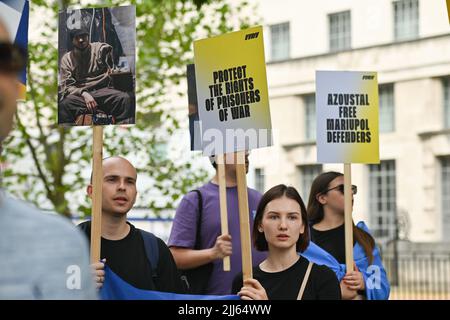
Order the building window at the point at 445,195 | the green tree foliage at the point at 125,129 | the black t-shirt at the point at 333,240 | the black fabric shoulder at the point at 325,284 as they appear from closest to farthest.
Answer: the black fabric shoulder at the point at 325,284 → the black t-shirt at the point at 333,240 → the green tree foliage at the point at 125,129 → the building window at the point at 445,195

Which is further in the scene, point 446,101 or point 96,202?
point 446,101

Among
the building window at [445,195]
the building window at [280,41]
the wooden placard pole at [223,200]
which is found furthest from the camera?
the building window at [280,41]

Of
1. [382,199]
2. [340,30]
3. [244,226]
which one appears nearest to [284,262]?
[244,226]

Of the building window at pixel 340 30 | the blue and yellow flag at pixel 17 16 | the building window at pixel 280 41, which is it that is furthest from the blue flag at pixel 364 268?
the building window at pixel 280 41

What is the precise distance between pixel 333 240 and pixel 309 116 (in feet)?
98.2

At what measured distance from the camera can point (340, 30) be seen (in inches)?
1359

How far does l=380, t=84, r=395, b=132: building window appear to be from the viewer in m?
32.9

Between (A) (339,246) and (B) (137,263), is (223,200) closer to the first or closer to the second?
(B) (137,263)

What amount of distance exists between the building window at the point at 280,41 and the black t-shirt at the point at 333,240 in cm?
3064

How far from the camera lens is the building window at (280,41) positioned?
3616cm

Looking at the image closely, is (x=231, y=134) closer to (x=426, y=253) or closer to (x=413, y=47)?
(x=426, y=253)

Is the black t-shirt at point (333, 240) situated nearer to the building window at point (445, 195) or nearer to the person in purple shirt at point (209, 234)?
the person in purple shirt at point (209, 234)

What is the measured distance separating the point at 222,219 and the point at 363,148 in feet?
3.47

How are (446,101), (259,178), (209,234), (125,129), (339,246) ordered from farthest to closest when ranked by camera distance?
(259,178)
(446,101)
(125,129)
(339,246)
(209,234)
